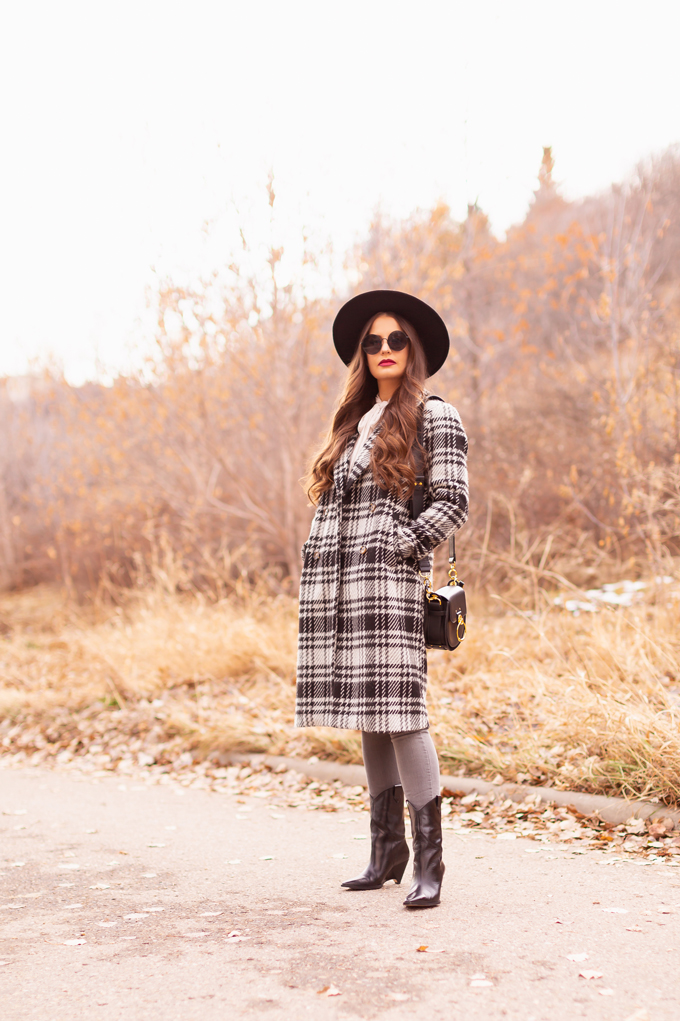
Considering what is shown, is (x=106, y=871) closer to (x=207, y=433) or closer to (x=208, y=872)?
(x=208, y=872)

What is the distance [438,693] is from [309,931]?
3.46 m

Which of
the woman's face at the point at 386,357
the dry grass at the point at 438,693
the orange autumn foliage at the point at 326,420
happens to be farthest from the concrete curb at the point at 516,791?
the orange autumn foliage at the point at 326,420

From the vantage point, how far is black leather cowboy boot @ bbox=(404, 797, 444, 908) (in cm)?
353

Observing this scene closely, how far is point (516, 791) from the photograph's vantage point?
5199 millimetres

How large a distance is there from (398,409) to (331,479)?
15.1 inches

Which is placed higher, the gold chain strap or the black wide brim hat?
the black wide brim hat

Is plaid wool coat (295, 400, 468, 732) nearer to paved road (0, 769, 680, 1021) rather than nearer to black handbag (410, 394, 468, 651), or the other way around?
black handbag (410, 394, 468, 651)

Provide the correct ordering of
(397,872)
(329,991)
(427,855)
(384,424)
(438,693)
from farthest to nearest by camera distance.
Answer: (438,693) < (397,872) < (384,424) < (427,855) < (329,991)

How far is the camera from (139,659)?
9102 mm

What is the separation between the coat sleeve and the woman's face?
251 mm

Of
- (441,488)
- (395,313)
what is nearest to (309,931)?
(441,488)

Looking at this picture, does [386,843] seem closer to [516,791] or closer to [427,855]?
[427,855]

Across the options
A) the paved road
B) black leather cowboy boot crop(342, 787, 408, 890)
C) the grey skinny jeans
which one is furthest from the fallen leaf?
black leather cowboy boot crop(342, 787, 408, 890)

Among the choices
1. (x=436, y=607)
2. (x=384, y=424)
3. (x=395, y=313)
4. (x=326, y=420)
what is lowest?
(x=436, y=607)
